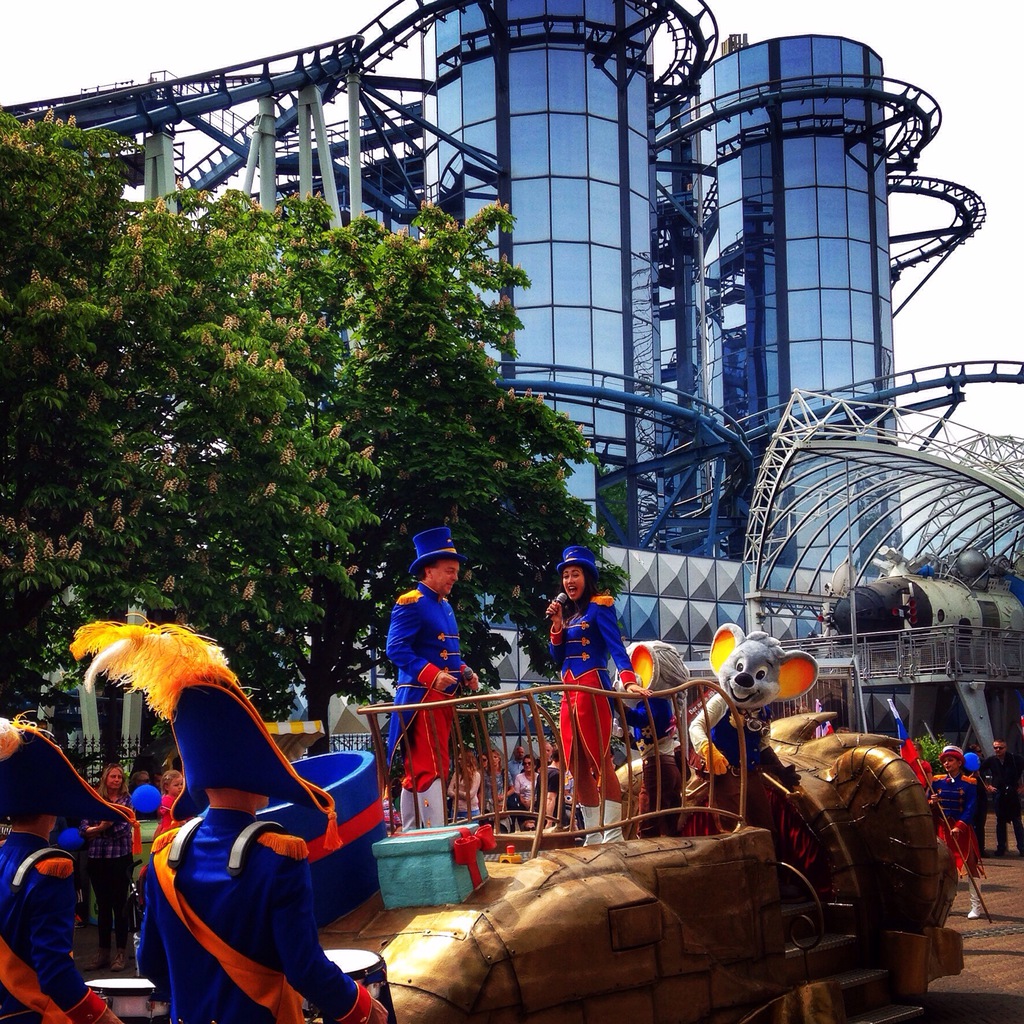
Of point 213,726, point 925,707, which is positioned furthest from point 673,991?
point 925,707

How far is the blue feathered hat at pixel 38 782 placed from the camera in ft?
14.6

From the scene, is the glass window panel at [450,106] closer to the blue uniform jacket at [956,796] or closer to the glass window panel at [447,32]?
the glass window panel at [447,32]

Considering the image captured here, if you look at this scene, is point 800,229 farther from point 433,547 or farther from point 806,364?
point 433,547

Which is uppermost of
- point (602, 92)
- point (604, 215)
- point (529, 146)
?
point (602, 92)

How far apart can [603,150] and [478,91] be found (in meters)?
4.57

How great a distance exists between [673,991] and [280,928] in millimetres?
2343

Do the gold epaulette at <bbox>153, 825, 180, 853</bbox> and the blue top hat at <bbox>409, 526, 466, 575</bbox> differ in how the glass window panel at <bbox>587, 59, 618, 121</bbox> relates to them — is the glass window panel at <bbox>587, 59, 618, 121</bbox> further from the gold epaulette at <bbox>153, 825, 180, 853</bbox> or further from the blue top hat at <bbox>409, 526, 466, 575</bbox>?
the gold epaulette at <bbox>153, 825, 180, 853</bbox>

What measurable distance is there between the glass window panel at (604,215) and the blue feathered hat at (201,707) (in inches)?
1578

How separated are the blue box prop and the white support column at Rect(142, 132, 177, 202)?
23884 millimetres

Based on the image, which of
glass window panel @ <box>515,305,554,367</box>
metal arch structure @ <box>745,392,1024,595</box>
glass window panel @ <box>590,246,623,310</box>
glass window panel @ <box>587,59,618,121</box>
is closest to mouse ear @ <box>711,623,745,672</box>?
metal arch structure @ <box>745,392,1024,595</box>

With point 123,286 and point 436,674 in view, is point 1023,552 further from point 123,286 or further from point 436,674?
point 436,674

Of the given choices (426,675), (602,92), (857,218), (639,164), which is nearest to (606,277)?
(639,164)

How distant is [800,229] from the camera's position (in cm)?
5428

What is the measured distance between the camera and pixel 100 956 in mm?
11109
